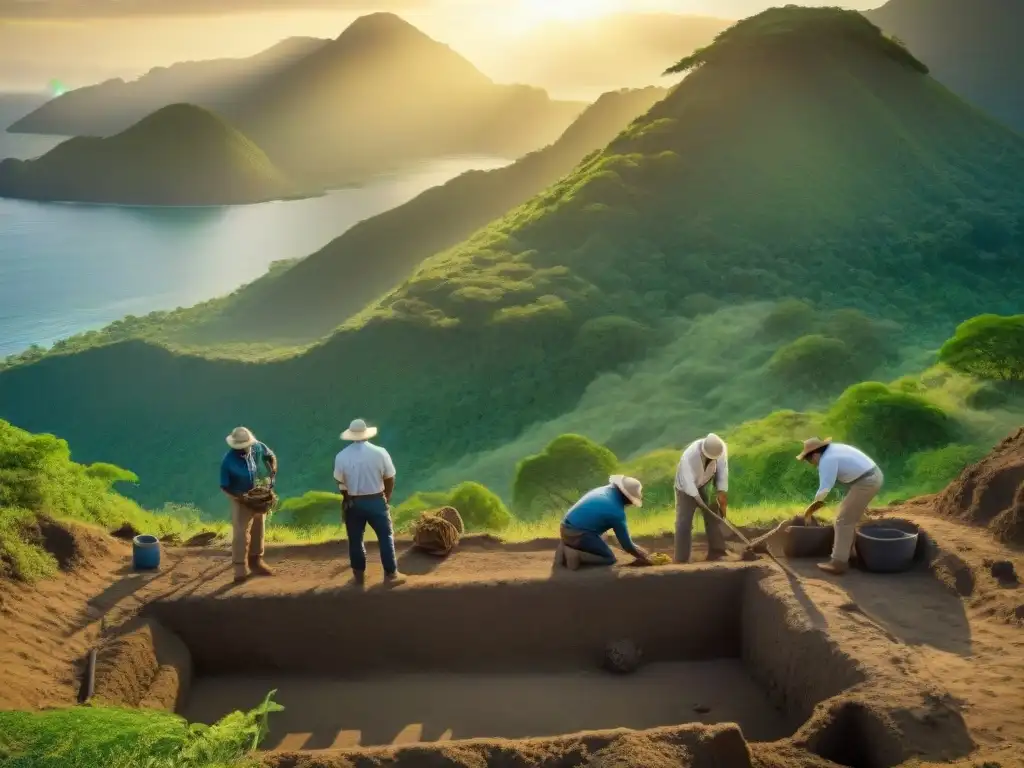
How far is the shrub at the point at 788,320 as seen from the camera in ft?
127

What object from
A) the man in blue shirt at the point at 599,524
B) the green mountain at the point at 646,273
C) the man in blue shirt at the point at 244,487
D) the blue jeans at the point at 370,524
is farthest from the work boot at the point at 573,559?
the green mountain at the point at 646,273

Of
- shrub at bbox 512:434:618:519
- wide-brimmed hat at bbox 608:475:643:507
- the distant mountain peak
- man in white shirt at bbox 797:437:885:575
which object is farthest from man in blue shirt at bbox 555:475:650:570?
the distant mountain peak

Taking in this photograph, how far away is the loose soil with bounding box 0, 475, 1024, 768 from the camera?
26.5ft

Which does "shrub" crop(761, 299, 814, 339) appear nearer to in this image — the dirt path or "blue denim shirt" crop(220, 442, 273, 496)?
the dirt path

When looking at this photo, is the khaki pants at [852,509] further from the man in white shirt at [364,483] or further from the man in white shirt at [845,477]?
the man in white shirt at [364,483]

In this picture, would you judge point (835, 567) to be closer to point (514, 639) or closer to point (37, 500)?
point (514, 639)

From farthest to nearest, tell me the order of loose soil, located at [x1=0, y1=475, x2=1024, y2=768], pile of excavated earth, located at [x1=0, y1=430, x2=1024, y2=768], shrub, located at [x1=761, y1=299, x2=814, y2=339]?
shrub, located at [x1=761, y1=299, x2=814, y2=339], pile of excavated earth, located at [x1=0, y1=430, x2=1024, y2=768], loose soil, located at [x1=0, y1=475, x2=1024, y2=768]

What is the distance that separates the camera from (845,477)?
36.3 feet

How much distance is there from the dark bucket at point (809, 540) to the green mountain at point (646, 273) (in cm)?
2113

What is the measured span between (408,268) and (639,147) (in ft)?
75.5

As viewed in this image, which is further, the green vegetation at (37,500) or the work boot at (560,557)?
the work boot at (560,557)

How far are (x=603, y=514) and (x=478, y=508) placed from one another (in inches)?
379

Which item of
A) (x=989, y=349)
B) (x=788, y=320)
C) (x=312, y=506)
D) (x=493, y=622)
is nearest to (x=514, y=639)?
(x=493, y=622)

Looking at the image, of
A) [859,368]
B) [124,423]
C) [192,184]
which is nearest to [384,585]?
[859,368]
